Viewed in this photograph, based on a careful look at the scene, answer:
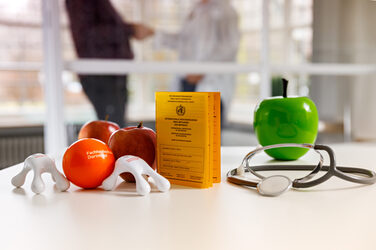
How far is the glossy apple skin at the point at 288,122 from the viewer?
116 centimetres

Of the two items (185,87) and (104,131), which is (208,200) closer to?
(104,131)

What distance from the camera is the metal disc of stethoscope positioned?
0.78m

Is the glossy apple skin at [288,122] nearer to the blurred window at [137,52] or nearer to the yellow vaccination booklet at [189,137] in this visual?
the yellow vaccination booklet at [189,137]

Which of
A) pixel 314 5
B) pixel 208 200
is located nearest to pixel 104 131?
pixel 208 200

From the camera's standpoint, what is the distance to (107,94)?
3.05m

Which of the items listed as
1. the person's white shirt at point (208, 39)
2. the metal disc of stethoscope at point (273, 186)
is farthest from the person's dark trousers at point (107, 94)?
the metal disc of stethoscope at point (273, 186)

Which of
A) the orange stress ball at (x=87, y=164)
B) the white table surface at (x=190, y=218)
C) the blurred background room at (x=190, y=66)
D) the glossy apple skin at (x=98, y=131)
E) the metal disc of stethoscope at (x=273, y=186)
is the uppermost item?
the blurred background room at (x=190, y=66)

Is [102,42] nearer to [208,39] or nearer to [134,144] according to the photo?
[208,39]

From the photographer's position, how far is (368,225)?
24.2 inches

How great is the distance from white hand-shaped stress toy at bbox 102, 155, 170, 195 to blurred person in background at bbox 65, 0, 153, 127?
2203mm

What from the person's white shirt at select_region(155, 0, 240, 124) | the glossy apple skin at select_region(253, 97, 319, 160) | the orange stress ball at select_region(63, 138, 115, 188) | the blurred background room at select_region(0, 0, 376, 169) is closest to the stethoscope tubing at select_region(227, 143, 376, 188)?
the glossy apple skin at select_region(253, 97, 319, 160)

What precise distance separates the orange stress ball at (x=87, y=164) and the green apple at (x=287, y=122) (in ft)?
1.67

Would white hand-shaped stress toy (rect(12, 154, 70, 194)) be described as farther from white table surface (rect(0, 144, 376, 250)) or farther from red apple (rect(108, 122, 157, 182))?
red apple (rect(108, 122, 157, 182))

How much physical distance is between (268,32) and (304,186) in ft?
8.34
